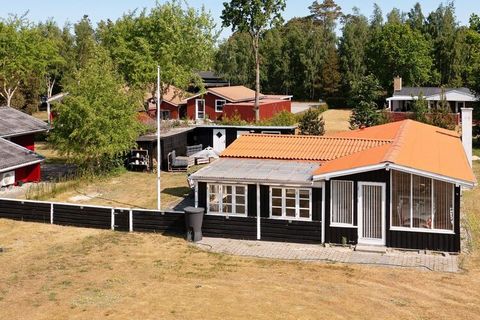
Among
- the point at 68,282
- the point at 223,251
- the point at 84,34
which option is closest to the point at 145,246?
the point at 223,251

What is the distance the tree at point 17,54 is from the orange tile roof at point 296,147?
34508 mm

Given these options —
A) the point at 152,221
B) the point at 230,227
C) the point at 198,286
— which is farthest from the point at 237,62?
the point at 198,286

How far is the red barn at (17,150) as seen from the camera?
29.2m

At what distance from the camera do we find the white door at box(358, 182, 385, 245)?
63.2ft

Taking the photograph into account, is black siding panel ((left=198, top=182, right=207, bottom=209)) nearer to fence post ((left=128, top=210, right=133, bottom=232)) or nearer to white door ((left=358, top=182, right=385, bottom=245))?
fence post ((left=128, top=210, right=133, bottom=232))

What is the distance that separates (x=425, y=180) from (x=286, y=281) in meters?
5.82

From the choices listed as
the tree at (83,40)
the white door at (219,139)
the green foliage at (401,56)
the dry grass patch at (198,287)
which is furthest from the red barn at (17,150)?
the green foliage at (401,56)

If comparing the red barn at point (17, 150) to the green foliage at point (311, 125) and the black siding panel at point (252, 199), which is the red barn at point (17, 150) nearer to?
the black siding panel at point (252, 199)

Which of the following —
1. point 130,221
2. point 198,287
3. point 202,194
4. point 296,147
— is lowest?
point 198,287

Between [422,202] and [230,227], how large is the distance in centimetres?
658

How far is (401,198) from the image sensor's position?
19.1 meters

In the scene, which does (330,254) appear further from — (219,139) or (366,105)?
(366,105)

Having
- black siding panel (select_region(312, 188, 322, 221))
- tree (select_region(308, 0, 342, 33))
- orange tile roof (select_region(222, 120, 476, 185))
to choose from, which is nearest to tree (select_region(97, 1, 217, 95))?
orange tile roof (select_region(222, 120, 476, 185))

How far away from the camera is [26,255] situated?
19.3 metres
